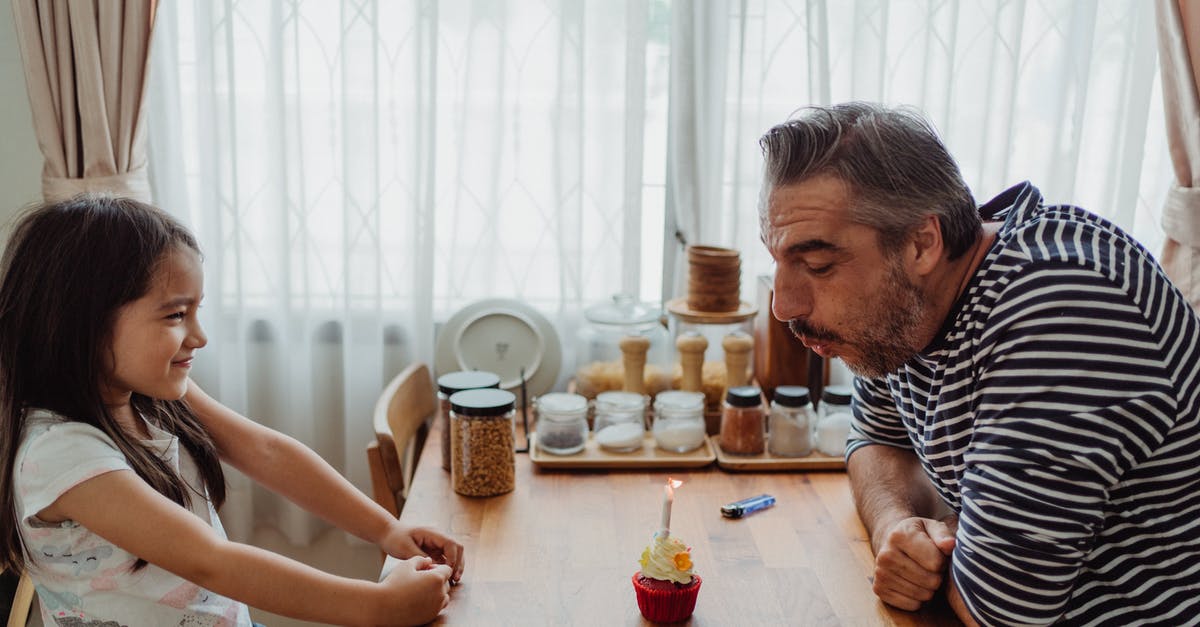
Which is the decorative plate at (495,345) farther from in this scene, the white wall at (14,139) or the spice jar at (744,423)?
the white wall at (14,139)

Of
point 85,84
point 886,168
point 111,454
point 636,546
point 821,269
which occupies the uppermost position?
point 85,84

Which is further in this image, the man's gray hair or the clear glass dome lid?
the clear glass dome lid

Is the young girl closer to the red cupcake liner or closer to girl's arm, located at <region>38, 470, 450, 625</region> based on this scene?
girl's arm, located at <region>38, 470, 450, 625</region>

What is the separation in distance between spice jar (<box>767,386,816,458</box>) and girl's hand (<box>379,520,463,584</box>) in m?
0.70

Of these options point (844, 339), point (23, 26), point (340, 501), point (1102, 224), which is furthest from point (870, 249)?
point (23, 26)

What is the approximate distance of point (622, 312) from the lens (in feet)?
6.83

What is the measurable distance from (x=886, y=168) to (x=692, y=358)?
86 centimetres

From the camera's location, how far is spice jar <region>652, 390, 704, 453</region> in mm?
1923

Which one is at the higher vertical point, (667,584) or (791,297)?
(791,297)

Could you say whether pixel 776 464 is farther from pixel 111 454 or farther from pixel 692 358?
pixel 111 454

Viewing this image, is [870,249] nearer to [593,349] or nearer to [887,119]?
[887,119]

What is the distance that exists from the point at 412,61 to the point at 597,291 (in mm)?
625

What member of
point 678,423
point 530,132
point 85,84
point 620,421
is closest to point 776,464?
point 678,423

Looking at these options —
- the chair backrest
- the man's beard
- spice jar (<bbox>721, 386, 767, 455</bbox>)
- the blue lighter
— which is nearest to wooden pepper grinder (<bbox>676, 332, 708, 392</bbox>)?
spice jar (<bbox>721, 386, 767, 455</bbox>)
